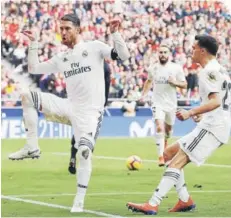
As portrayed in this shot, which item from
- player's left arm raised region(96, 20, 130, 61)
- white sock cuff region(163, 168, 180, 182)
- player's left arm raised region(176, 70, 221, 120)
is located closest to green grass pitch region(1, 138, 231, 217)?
white sock cuff region(163, 168, 180, 182)

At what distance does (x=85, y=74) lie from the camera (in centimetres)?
1285

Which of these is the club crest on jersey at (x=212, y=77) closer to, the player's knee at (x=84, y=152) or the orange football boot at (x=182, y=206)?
the orange football boot at (x=182, y=206)

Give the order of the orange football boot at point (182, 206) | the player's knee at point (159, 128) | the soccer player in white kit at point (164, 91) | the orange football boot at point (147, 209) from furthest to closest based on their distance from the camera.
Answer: the soccer player in white kit at point (164, 91) → the player's knee at point (159, 128) → the orange football boot at point (182, 206) → the orange football boot at point (147, 209)

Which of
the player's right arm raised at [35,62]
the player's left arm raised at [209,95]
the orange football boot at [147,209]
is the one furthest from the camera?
the player's right arm raised at [35,62]

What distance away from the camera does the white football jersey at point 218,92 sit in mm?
11414

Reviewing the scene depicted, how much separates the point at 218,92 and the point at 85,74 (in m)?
2.22

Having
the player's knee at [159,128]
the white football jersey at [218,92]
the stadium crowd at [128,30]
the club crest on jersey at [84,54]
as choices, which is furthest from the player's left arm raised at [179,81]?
the stadium crowd at [128,30]

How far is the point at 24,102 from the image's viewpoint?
42.4 ft

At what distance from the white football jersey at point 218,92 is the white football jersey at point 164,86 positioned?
10.3 metres

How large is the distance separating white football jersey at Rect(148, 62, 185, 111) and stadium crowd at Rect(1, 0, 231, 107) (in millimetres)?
12519

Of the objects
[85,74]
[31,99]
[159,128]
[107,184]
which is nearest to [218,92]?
[85,74]

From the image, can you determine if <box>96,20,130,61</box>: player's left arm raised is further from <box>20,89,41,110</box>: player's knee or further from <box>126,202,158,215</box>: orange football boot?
<box>126,202,158,215</box>: orange football boot

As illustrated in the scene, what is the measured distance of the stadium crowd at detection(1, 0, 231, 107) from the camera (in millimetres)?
35750

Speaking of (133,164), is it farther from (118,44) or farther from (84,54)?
(118,44)
